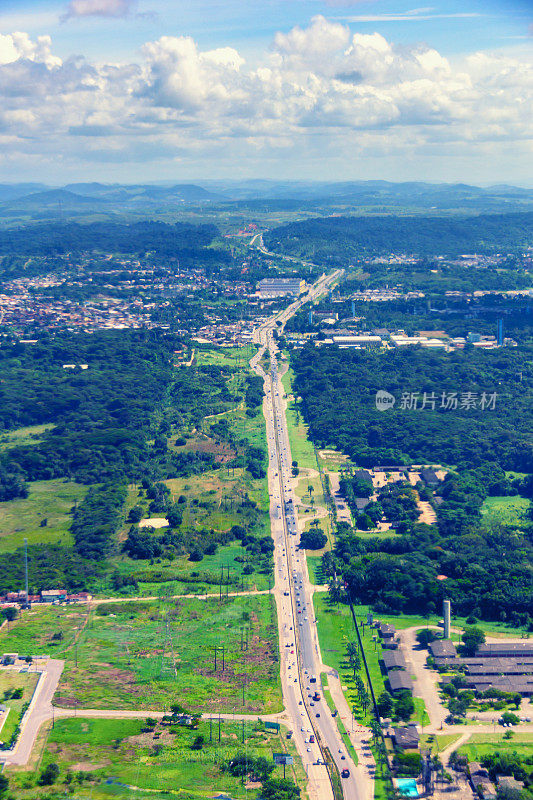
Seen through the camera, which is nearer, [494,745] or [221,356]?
[494,745]

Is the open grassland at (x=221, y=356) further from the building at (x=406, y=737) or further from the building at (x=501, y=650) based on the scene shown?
the building at (x=406, y=737)

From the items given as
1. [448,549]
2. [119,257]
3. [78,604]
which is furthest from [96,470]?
[119,257]

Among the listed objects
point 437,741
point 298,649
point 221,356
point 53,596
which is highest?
point 221,356

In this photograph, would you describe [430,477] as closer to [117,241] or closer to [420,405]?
[420,405]

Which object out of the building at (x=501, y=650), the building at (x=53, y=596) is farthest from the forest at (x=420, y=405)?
the building at (x=53, y=596)

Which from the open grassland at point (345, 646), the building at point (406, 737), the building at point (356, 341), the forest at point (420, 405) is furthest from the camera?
the building at point (356, 341)

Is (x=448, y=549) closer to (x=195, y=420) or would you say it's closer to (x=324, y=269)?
(x=195, y=420)

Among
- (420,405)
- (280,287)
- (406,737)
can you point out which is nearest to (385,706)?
(406,737)
